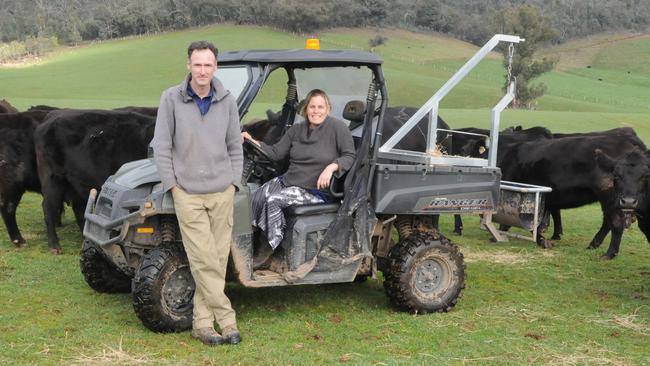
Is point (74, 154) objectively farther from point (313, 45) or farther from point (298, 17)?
point (298, 17)

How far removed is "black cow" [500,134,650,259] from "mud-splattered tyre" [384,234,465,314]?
3.78 m

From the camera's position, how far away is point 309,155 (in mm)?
6008

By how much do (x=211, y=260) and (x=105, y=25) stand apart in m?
88.4

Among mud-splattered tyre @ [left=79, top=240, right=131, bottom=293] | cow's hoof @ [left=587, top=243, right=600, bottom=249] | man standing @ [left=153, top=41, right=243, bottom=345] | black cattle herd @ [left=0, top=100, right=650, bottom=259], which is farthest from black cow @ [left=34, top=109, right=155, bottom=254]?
cow's hoof @ [left=587, top=243, right=600, bottom=249]

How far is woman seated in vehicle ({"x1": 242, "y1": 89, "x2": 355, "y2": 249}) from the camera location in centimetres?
586

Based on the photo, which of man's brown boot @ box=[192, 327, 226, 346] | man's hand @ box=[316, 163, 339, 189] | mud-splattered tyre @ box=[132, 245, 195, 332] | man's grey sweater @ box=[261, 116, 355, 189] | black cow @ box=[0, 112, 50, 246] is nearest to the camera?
man's brown boot @ box=[192, 327, 226, 346]

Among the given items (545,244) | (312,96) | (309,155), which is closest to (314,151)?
(309,155)

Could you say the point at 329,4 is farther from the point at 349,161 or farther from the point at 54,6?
the point at 349,161

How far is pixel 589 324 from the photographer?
6164 mm

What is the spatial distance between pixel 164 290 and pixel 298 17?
70.1 metres

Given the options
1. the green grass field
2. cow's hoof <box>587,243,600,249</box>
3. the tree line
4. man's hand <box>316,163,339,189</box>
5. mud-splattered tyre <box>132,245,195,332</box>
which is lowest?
cow's hoof <box>587,243,600,249</box>

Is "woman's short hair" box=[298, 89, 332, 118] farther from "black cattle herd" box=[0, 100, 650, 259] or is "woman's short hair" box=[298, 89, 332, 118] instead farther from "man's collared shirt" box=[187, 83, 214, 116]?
"black cattle herd" box=[0, 100, 650, 259]

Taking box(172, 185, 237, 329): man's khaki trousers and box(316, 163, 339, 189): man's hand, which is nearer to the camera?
box(172, 185, 237, 329): man's khaki trousers

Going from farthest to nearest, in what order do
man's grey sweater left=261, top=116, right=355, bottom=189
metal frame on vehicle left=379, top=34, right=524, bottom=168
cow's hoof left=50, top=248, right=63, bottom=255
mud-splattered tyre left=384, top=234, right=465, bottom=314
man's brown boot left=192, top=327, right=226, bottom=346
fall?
1. cow's hoof left=50, top=248, right=63, bottom=255
2. metal frame on vehicle left=379, top=34, right=524, bottom=168
3. mud-splattered tyre left=384, top=234, right=465, bottom=314
4. man's grey sweater left=261, top=116, right=355, bottom=189
5. man's brown boot left=192, top=327, right=226, bottom=346
